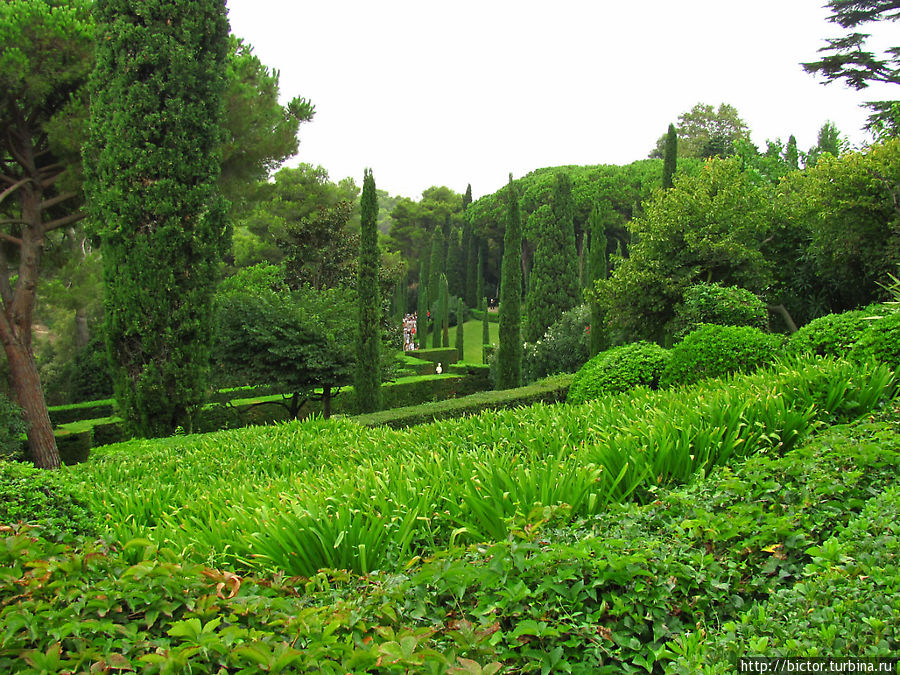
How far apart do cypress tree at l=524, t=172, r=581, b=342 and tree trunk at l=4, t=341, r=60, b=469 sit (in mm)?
17569

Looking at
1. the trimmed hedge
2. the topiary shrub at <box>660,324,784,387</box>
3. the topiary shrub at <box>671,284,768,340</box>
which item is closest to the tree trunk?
the trimmed hedge

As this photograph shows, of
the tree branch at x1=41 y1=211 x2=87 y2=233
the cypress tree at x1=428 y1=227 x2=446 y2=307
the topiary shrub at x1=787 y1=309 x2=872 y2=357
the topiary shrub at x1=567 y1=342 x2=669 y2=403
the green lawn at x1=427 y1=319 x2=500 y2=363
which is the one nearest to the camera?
the topiary shrub at x1=787 y1=309 x2=872 y2=357

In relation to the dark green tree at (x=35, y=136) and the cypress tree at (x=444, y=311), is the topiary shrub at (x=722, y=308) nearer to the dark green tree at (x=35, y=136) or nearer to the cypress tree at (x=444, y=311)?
the dark green tree at (x=35, y=136)

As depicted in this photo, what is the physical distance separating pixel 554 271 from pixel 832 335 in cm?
1802

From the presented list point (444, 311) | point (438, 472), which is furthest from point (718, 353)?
point (444, 311)

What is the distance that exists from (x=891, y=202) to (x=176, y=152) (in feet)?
45.3

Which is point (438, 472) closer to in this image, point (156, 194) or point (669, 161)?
point (156, 194)

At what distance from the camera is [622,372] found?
27.3 ft

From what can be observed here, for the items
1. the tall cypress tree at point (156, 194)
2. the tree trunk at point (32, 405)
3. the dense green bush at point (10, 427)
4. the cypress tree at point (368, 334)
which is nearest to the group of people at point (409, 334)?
the cypress tree at point (368, 334)

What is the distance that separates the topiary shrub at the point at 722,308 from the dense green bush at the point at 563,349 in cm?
827

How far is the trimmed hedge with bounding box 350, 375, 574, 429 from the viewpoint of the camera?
8.98 metres

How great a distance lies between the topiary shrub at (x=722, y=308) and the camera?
9.96 m

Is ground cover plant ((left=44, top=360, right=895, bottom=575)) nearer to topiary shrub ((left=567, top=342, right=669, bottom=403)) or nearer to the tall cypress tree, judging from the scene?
topiary shrub ((left=567, top=342, right=669, bottom=403))

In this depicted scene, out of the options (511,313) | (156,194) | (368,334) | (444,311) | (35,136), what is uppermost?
(35,136)
